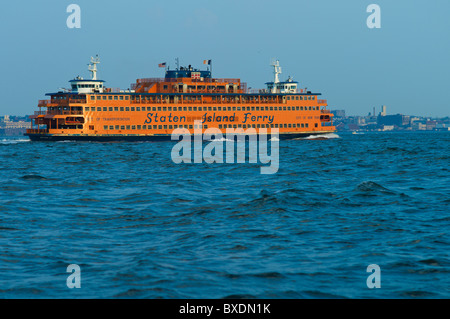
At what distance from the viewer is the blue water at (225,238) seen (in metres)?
10.6

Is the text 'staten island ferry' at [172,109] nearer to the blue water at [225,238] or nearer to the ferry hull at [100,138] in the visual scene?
the ferry hull at [100,138]

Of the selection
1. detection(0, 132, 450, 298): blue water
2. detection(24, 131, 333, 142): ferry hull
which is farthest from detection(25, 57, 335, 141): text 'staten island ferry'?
detection(0, 132, 450, 298): blue water

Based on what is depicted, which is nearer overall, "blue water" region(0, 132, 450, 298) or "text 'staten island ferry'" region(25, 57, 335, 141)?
"blue water" region(0, 132, 450, 298)

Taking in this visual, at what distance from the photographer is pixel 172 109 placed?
302 ft

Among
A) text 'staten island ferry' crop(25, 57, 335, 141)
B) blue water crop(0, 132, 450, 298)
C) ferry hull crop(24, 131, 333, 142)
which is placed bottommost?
blue water crop(0, 132, 450, 298)

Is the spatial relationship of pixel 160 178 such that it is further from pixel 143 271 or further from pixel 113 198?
pixel 143 271

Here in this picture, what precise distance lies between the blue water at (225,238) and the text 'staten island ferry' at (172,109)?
61.1 metres

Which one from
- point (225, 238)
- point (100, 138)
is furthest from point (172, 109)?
point (225, 238)

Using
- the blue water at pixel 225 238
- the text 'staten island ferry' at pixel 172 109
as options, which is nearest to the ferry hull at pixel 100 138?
the text 'staten island ferry' at pixel 172 109

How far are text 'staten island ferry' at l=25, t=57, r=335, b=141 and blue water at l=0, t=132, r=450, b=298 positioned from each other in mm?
61076

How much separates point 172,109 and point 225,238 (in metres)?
79.0

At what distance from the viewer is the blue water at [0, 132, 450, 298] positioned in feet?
34.6

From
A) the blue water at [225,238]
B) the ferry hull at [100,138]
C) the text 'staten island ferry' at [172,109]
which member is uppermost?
the text 'staten island ferry' at [172,109]

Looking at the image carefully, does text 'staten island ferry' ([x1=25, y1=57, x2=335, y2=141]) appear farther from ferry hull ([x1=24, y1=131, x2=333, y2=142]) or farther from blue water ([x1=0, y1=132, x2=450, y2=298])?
blue water ([x1=0, y1=132, x2=450, y2=298])
